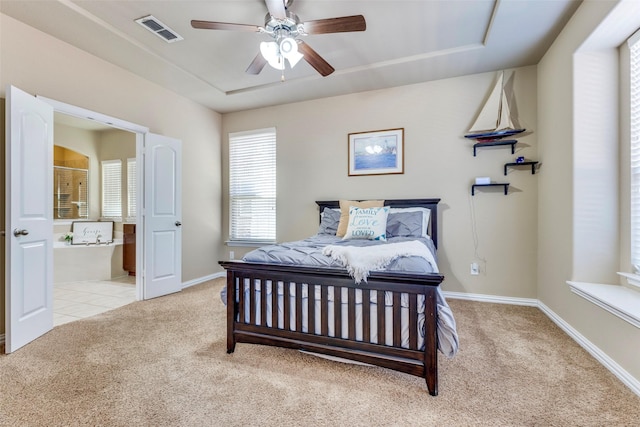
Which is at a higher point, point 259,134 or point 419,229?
point 259,134

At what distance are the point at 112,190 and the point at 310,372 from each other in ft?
17.4

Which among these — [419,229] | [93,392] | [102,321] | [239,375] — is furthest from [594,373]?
[102,321]

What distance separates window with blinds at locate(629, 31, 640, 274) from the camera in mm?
2008

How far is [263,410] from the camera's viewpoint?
4.94ft

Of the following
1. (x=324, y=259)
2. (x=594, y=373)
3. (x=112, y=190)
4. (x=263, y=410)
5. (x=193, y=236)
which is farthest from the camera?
(x=112, y=190)

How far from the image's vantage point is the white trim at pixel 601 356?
5.43 feet

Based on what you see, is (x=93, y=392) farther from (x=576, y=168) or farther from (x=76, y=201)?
(x=76, y=201)

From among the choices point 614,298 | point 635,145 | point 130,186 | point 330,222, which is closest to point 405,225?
point 330,222

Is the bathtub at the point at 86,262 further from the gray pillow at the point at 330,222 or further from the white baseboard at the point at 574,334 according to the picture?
the white baseboard at the point at 574,334

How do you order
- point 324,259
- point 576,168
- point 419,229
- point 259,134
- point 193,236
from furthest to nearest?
1. point 259,134
2. point 193,236
3. point 419,229
4. point 576,168
5. point 324,259

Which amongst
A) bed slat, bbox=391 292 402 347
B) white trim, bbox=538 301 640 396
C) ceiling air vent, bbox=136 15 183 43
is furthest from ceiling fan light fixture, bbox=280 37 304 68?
white trim, bbox=538 301 640 396

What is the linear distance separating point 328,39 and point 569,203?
8.40ft

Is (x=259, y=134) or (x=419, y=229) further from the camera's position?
(x=259, y=134)

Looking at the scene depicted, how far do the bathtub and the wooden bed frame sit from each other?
3711 mm
